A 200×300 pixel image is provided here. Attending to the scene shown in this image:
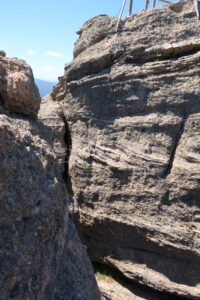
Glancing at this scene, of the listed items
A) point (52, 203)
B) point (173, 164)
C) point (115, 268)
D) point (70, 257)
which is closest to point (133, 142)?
point (173, 164)

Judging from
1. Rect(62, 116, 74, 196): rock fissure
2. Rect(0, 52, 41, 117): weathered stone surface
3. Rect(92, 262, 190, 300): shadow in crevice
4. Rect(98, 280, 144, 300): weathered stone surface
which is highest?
Rect(0, 52, 41, 117): weathered stone surface

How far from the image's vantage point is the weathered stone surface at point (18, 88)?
5770 millimetres

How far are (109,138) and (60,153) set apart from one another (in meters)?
2.45

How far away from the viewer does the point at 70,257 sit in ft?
20.1

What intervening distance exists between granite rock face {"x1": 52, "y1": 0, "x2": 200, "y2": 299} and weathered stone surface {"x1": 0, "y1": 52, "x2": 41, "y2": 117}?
8.36 metres

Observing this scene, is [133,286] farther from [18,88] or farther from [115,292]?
[18,88]

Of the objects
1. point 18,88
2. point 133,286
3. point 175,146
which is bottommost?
point 133,286

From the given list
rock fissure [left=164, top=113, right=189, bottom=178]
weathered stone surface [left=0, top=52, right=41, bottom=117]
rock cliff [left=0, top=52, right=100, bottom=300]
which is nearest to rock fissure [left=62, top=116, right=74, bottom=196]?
rock fissure [left=164, top=113, right=189, bottom=178]

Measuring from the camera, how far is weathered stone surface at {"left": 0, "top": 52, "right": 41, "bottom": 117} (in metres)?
5.77

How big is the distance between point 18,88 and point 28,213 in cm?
220

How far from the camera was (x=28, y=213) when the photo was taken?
14.1ft

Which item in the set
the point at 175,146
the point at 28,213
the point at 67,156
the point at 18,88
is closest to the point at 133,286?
the point at 175,146

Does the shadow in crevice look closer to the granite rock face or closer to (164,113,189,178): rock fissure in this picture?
the granite rock face

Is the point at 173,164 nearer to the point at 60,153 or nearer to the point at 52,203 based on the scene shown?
the point at 60,153
